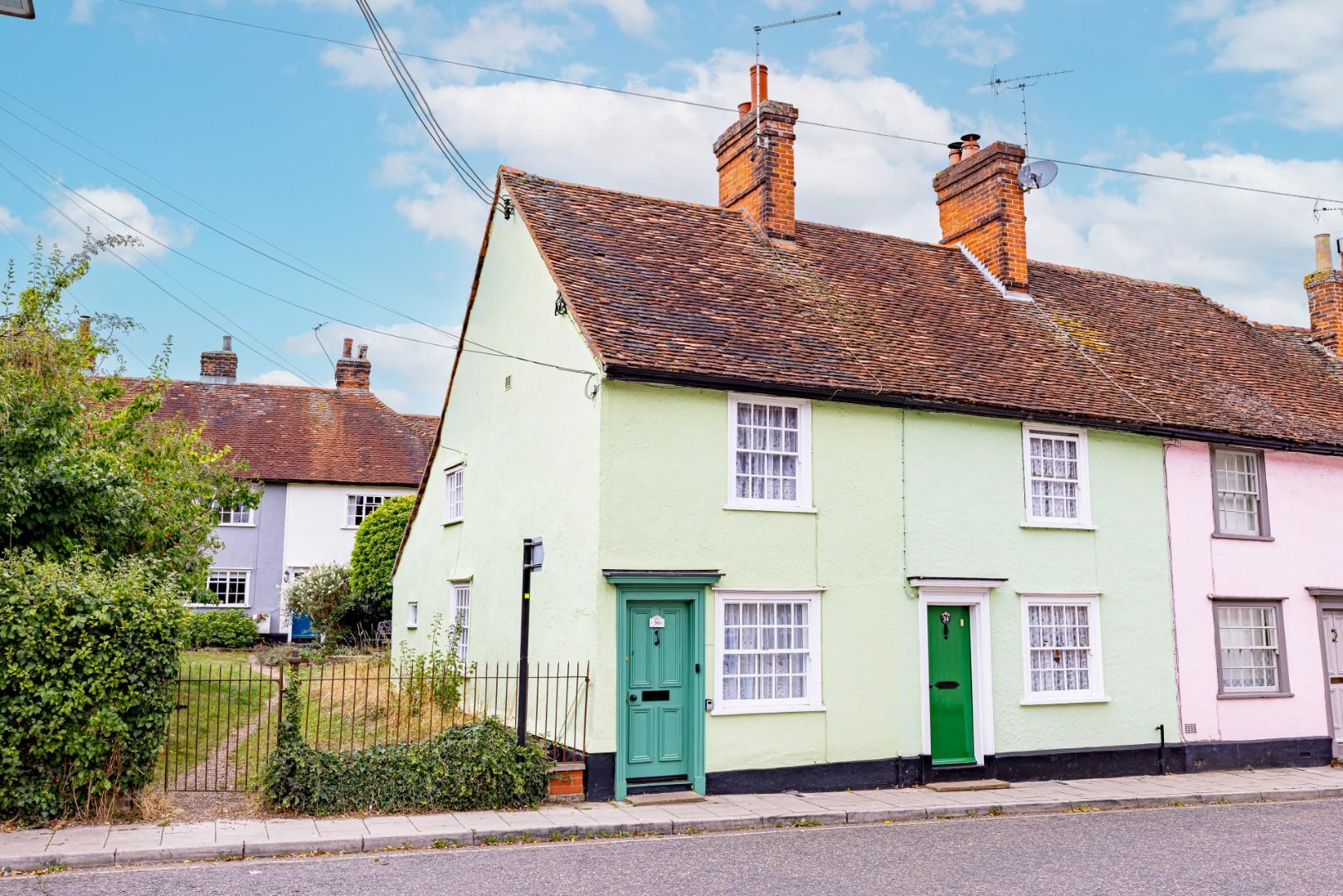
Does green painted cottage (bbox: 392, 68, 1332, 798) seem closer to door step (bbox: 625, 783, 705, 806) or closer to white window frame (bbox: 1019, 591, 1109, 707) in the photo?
white window frame (bbox: 1019, 591, 1109, 707)

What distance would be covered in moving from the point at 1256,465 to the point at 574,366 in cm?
1171

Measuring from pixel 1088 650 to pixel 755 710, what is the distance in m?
5.67

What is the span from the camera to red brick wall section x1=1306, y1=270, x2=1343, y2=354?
852 inches

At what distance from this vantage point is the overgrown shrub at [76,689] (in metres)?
9.83

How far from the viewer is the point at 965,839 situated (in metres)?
10.9

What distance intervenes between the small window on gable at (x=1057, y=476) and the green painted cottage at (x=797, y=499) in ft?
0.14

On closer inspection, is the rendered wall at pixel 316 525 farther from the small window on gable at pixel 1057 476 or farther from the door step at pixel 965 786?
the door step at pixel 965 786

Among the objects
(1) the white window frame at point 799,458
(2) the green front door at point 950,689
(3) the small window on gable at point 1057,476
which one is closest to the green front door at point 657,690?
(1) the white window frame at point 799,458

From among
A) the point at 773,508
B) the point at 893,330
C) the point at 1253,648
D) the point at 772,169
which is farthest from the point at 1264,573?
the point at 772,169

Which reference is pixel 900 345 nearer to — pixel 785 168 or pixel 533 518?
pixel 785 168

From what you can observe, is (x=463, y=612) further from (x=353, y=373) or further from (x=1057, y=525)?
(x=353, y=373)

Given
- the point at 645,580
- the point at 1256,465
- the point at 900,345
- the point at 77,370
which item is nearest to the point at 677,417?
the point at 645,580

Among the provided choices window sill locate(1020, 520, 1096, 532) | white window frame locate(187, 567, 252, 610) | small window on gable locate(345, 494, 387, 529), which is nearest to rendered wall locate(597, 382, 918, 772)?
window sill locate(1020, 520, 1096, 532)

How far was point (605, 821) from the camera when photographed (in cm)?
1105
